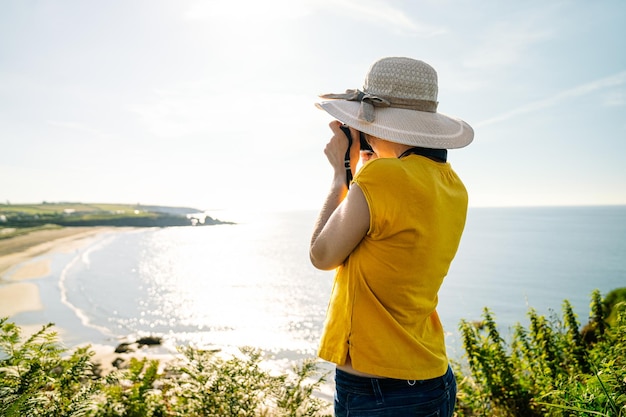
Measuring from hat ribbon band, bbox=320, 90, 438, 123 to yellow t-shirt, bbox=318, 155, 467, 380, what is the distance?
23 cm

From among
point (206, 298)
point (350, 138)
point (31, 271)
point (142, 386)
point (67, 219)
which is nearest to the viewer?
point (350, 138)

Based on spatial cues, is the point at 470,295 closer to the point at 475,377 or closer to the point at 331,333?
the point at 475,377

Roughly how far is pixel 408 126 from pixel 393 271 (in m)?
0.52

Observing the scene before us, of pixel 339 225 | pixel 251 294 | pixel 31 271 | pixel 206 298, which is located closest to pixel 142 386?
pixel 339 225

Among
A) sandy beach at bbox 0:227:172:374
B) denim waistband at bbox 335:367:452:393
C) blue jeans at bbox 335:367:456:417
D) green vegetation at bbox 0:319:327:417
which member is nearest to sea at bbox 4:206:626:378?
sandy beach at bbox 0:227:172:374

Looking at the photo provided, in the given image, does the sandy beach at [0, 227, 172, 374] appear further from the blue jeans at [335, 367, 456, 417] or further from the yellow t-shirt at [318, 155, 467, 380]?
the yellow t-shirt at [318, 155, 467, 380]

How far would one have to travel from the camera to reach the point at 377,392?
1.40m

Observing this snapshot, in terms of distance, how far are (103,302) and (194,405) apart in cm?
2766

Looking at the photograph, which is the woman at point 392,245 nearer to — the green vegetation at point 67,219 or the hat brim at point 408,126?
the hat brim at point 408,126

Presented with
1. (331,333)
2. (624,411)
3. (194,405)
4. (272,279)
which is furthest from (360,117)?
(272,279)

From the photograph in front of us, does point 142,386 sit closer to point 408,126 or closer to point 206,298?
point 408,126

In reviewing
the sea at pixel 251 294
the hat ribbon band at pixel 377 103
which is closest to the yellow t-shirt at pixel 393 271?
the hat ribbon band at pixel 377 103

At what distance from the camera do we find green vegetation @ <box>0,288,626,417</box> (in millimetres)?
2344

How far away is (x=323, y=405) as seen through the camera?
10.7ft
